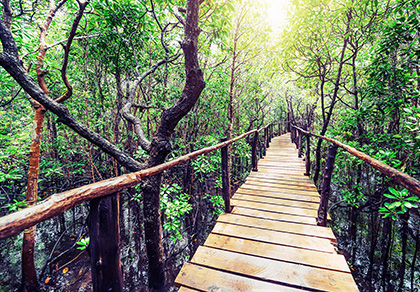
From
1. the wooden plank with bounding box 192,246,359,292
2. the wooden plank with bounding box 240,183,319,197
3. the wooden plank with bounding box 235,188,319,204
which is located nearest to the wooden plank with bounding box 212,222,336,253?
the wooden plank with bounding box 192,246,359,292

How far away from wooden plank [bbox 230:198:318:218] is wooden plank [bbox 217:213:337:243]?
0.35 m

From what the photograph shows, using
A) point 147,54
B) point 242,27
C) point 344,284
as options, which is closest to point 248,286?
point 344,284

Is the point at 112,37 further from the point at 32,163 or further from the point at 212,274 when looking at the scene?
the point at 212,274

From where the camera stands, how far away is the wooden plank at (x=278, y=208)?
3.02 meters

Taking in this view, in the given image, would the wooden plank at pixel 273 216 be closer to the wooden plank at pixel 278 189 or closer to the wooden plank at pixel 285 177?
the wooden plank at pixel 278 189

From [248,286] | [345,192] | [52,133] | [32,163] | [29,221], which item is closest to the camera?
[29,221]

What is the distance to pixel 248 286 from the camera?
1683mm

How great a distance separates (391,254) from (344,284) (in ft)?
21.0

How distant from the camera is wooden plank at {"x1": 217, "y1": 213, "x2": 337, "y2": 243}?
2471 millimetres

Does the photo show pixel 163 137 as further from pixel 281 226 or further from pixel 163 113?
pixel 281 226

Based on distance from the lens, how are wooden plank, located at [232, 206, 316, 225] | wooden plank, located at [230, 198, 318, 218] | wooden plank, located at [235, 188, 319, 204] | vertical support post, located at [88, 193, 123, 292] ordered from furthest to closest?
wooden plank, located at [235, 188, 319, 204]
wooden plank, located at [230, 198, 318, 218]
wooden plank, located at [232, 206, 316, 225]
vertical support post, located at [88, 193, 123, 292]

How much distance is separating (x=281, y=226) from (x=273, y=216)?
0.30 metres

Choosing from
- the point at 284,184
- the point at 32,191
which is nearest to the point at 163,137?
the point at 32,191

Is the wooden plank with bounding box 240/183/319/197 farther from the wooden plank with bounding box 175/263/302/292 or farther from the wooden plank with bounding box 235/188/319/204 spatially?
the wooden plank with bounding box 175/263/302/292
